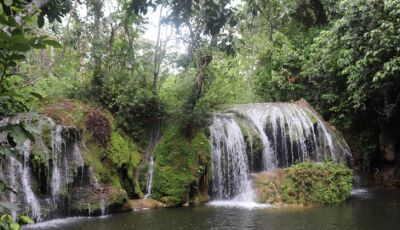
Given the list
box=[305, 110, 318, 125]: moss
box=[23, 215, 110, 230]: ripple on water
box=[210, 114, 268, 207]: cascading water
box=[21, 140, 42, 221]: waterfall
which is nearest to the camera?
box=[23, 215, 110, 230]: ripple on water

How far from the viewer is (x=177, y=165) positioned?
1194cm

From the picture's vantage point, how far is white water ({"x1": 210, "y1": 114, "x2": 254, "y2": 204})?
1220cm

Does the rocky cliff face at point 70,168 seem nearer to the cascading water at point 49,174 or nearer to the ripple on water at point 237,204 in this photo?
the cascading water at point 49,174

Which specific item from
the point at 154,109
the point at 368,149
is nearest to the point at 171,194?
the point at 154,109

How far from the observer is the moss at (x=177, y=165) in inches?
447

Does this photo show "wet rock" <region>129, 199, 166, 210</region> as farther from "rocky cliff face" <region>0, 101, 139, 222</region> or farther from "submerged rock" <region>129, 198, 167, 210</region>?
"rocky cliff face" <region>0, 101, 139, 222</region>

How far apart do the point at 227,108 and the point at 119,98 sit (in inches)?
155

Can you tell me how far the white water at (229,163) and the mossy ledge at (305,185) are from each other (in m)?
0.53

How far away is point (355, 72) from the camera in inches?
530

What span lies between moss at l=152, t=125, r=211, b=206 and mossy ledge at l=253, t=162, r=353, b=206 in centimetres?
171

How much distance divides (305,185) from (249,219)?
3127mm

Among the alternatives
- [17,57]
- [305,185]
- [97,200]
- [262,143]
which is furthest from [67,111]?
[17,57]

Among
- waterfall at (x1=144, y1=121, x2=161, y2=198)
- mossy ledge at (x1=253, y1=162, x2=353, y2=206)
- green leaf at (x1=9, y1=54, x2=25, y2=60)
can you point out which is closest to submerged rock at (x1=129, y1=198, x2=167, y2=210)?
waterfall at (x1=144, y1=121, x2=161, y2=198)

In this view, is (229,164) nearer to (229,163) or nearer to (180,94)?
(229,163)
